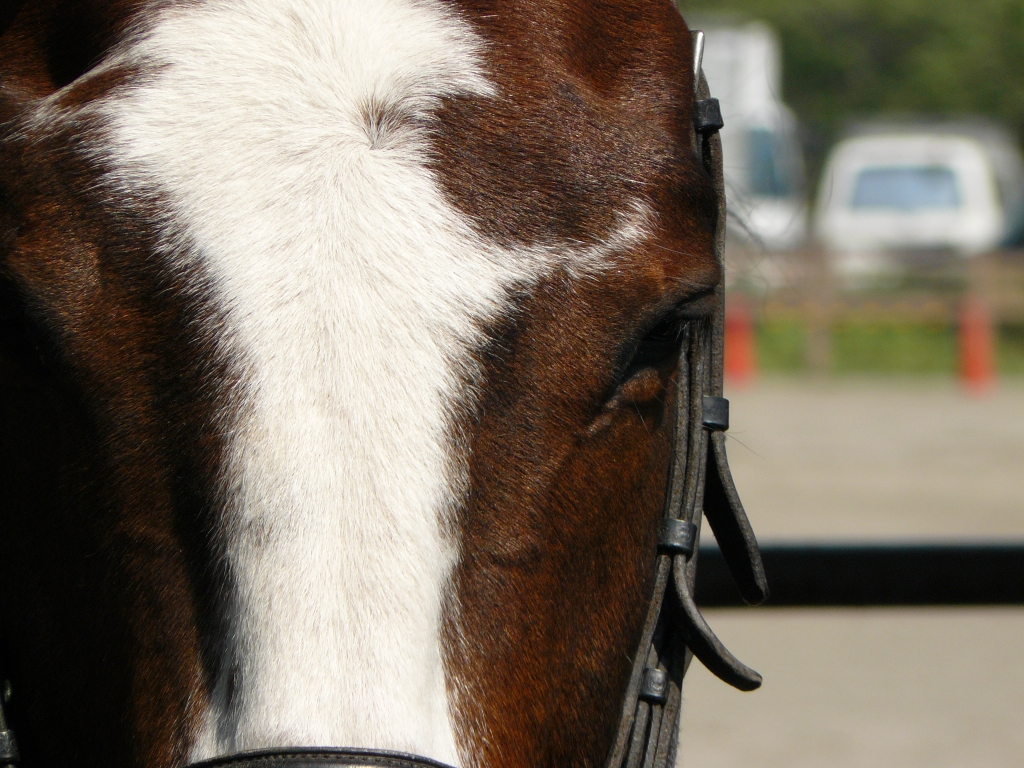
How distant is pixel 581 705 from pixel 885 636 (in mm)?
5617

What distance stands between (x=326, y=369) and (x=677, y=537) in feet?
1.87

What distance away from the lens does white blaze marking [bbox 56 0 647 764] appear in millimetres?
1273

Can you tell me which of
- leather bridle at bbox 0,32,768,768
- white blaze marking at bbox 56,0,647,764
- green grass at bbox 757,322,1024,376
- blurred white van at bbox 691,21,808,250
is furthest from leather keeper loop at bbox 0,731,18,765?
green grass at bbox 757,322,1024,376

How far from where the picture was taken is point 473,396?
1.39 m

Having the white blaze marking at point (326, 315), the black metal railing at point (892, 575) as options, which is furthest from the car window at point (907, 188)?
the white blaze marking at point (326, 315)

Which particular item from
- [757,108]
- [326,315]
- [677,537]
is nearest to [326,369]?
[326,315]

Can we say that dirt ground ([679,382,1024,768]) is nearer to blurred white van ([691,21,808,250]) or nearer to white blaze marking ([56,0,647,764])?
white blaze marking ([56,0,647,764])

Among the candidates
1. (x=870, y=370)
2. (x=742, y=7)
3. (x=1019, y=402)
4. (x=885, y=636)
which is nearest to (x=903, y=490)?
(x=885, y=636)

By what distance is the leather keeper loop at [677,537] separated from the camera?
167 centimetres

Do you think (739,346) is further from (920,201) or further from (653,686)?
(653,686)

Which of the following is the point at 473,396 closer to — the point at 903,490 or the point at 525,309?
the point at 525,309

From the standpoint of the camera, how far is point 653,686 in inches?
65.2

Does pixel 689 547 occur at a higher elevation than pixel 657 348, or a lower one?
lower

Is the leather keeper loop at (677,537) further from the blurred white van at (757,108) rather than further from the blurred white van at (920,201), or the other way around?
the blurred white van at (920,201)
